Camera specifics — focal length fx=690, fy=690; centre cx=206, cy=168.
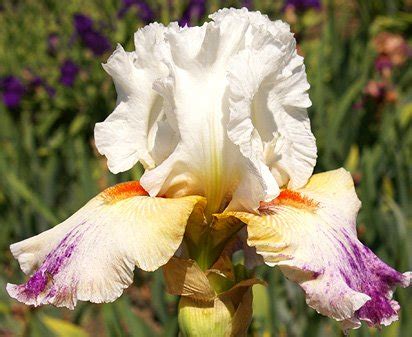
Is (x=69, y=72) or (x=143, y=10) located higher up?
(x=143, y=10)

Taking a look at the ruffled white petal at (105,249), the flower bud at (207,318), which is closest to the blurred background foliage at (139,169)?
the flower bud at (207,318)

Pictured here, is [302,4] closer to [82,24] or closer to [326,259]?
[82,24]

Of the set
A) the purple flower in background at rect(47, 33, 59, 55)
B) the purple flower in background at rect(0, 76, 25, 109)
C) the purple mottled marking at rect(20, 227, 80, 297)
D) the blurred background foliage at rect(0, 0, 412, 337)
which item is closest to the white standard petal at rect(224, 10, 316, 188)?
the purple mottled marking at rect(20, 227, 80, 297)

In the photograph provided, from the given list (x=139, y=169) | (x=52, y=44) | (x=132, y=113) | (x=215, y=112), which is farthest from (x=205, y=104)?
(x=52, y=44)

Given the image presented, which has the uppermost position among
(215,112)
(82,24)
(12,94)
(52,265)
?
(215,112)

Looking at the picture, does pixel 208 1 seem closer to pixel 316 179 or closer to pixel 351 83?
pixel 351 83

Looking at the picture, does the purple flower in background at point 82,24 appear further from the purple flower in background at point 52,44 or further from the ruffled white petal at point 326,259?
the ruffled white petal at point 326,259

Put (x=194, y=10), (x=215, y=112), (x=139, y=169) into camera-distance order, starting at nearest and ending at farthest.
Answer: (x=215, y=112) < (x=139, y=169) < (x=194, y=10)
